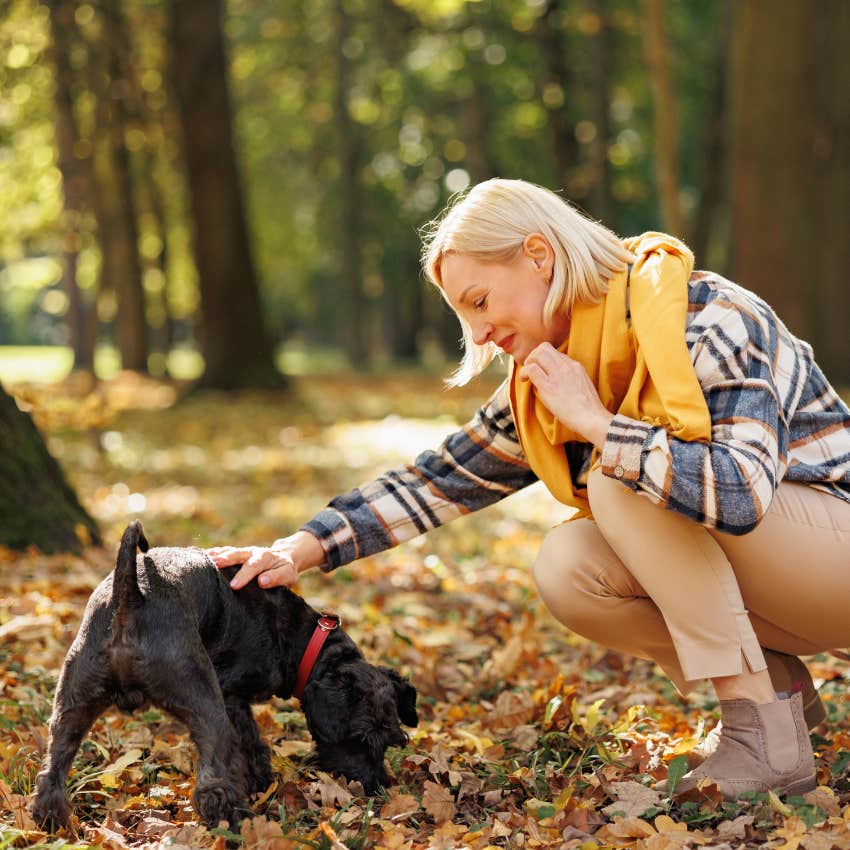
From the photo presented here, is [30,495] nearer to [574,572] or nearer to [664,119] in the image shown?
[574,572]

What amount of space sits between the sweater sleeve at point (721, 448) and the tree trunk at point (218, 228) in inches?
520

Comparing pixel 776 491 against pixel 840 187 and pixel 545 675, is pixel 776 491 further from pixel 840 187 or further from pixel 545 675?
pixel 840 187

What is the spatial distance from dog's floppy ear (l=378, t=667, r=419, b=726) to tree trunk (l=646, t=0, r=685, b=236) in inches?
379

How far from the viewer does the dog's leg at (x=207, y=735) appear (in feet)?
9.16

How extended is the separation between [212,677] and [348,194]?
2185 cm

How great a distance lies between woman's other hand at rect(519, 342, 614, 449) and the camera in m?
2.97

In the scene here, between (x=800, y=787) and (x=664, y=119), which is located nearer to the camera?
(x=800, y=787)

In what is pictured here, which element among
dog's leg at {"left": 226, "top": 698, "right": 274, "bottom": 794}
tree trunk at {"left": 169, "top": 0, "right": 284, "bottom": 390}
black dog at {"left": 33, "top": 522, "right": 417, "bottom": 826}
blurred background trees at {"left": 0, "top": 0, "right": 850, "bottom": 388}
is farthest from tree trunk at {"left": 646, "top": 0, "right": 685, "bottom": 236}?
dog's leg at {"left": 226, "top": 698, "right": 274, "bottom": 794}

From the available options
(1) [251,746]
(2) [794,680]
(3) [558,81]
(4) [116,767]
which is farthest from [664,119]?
(4) [116,767]

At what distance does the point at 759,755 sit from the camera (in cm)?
307

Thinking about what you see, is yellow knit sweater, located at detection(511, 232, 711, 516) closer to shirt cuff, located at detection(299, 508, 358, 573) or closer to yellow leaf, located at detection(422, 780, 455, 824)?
shirt cuff, located at detection(299, 508, 358, 573)

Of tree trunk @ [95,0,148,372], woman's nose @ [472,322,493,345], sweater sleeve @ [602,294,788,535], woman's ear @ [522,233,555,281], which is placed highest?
woman's ear @ [522,233,555,281]

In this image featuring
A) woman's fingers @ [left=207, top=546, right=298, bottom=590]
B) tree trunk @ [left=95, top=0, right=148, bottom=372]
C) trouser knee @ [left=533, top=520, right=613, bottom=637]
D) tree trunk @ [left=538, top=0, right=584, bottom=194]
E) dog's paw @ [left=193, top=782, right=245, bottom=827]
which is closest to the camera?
dog's paw @ [left=193, top=782, right=245, bottom=827]

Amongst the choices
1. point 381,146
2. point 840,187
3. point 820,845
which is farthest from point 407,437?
point 381,146
